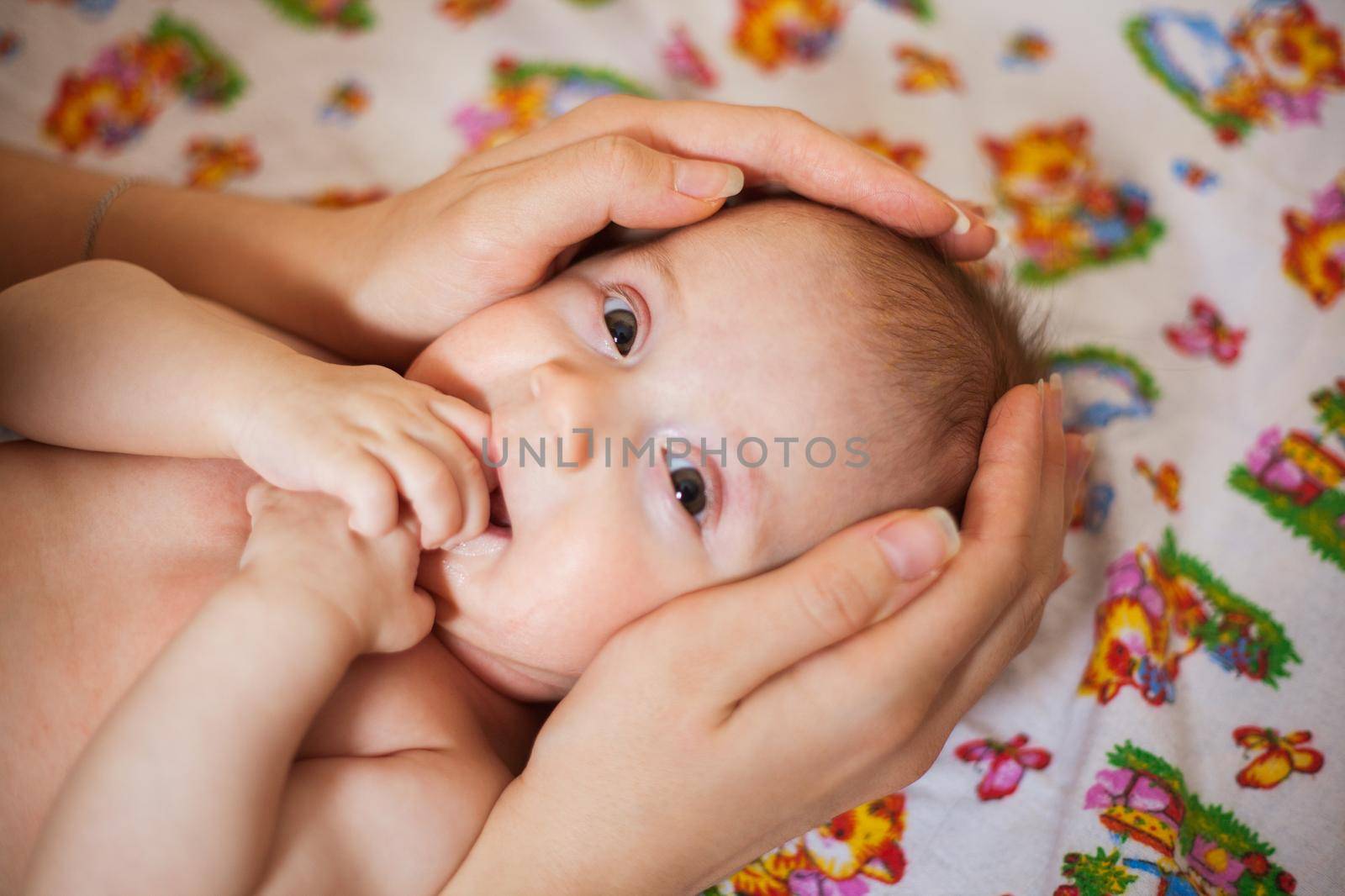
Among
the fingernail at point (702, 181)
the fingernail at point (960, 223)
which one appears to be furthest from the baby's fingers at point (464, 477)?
the fingernail at point (960, 223)

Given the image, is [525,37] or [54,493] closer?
[54,493]

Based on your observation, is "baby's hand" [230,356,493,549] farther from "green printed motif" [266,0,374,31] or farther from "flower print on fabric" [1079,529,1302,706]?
"green printed motif" [266,0,374,31]

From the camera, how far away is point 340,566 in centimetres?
129

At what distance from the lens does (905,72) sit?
8.32 feet

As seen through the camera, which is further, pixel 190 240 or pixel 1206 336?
pixel 1206 336

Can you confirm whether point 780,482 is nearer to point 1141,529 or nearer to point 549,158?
point 549,158

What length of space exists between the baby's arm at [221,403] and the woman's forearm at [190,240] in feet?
1.27

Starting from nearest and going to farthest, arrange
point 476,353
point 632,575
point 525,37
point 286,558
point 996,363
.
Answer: point 286,558, point 632,575, point 476,353, point 996,363, point 525,37

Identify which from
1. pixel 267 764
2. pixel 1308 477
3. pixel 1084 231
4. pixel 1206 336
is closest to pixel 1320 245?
pixel 1206 336

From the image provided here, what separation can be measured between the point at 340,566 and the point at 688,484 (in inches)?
19.4

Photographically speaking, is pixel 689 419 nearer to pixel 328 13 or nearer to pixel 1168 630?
pixel 1168 630

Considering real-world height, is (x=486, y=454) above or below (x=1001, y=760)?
above

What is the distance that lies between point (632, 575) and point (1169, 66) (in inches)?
83.5

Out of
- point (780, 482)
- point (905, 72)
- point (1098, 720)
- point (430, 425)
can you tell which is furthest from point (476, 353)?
point (905, 72)
